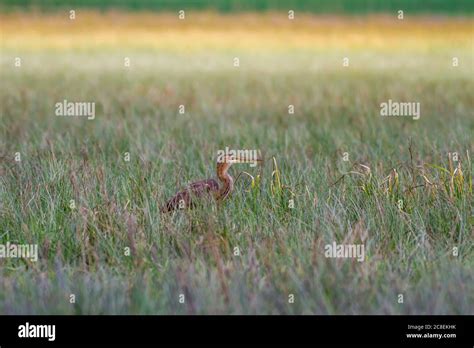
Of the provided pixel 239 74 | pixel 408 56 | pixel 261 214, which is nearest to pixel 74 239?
pixel 261 214

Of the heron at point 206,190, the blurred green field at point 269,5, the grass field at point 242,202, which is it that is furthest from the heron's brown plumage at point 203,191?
the blurred green field at point 269,5

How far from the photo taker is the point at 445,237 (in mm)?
7148

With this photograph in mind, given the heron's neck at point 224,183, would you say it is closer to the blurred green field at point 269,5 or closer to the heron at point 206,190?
the heron at point 206,190

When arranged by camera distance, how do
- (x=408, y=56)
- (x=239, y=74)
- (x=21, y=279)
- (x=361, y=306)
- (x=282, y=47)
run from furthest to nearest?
(x=282, y=47)
(x=408, y=56)
(x=239, y=74)
(x=21, y=279)
(x=361, y=306)

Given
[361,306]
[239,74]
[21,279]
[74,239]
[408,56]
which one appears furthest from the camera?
[408,56]

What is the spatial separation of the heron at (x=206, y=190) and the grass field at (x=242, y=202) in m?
0.12

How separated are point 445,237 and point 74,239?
2428mm

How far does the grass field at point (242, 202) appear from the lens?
602cm

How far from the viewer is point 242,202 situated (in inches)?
302

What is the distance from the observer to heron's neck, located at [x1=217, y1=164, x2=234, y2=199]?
780 cm

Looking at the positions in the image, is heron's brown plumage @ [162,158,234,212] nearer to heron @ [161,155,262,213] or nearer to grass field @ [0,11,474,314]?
heron @ [161,155,262,213]

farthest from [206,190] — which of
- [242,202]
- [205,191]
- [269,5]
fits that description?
[269,5]

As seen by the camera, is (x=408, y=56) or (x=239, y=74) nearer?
(x=239, y=74)
